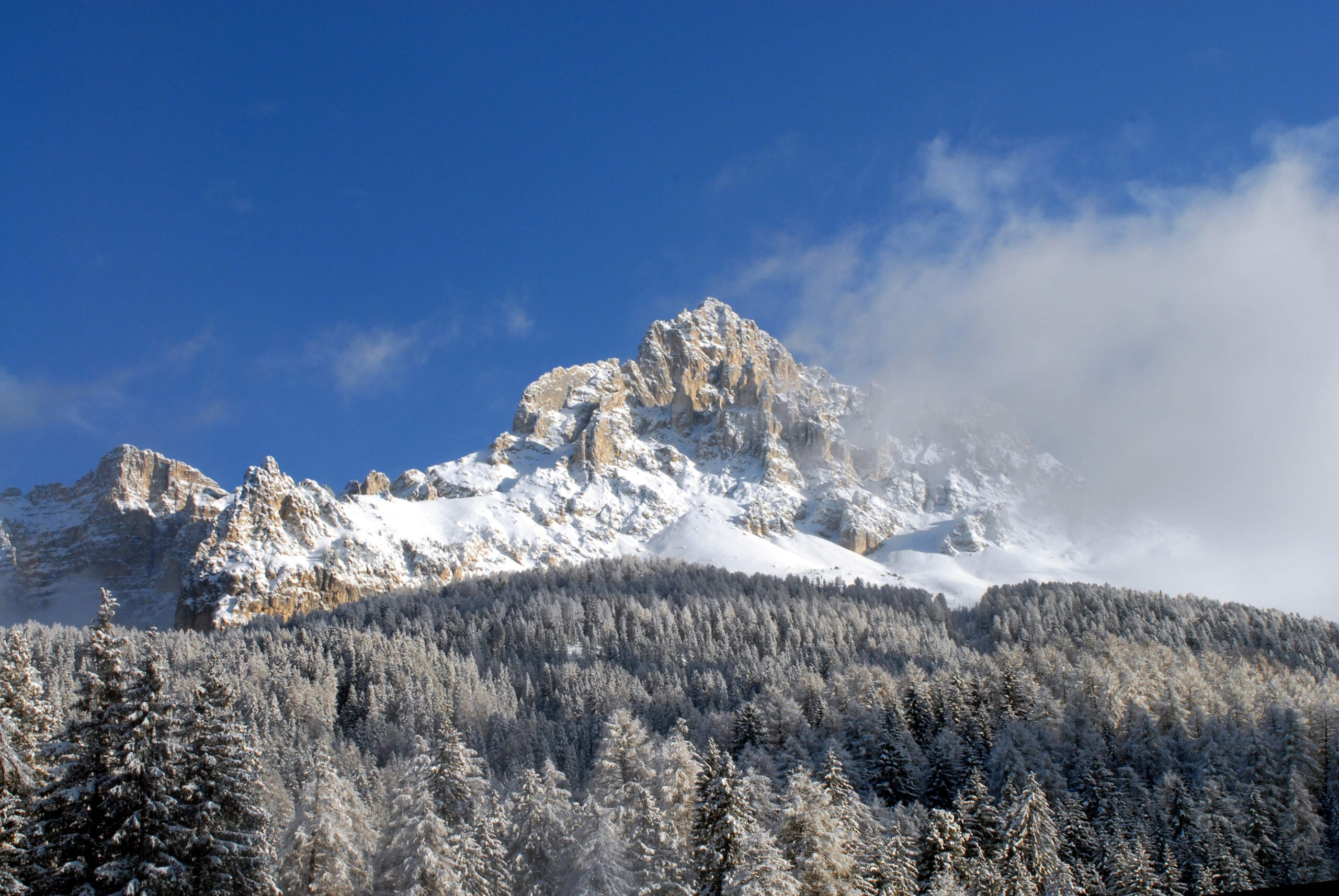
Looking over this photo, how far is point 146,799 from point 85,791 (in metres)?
1.41

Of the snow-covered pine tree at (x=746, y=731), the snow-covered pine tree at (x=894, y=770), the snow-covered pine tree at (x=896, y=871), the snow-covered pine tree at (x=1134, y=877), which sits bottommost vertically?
the snow-covered pine tree at (x=1134, y=877)

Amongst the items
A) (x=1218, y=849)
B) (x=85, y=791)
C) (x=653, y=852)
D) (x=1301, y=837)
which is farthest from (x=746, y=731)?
(x=85, y=791)

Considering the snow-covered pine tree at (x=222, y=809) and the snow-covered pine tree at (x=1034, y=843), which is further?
the snow-covered pine tree at (x=1034, y=843)

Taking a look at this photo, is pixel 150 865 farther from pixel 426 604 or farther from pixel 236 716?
pixel 426 604

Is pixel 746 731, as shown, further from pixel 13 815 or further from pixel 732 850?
pixel 13 815

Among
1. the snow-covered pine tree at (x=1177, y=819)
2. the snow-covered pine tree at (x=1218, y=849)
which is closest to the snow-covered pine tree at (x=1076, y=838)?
the snow-covered pine tree at (x=1177, y=819)

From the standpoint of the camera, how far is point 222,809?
23000mm

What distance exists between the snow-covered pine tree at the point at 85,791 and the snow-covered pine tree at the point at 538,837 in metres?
20.3

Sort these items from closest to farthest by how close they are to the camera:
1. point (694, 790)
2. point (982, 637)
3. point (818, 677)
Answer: point (694, 790)
point (818, 677)
point (982, 637)

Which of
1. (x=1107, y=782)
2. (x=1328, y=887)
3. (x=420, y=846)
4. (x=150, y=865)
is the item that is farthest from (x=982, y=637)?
(x=1328, y=887)

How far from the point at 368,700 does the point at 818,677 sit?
60.0 meters

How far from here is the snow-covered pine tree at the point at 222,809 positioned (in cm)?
2228

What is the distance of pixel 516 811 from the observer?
40.2 meters

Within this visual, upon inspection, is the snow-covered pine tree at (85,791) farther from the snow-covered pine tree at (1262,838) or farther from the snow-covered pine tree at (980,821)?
the snow-covered pine tree at (1262,838)
